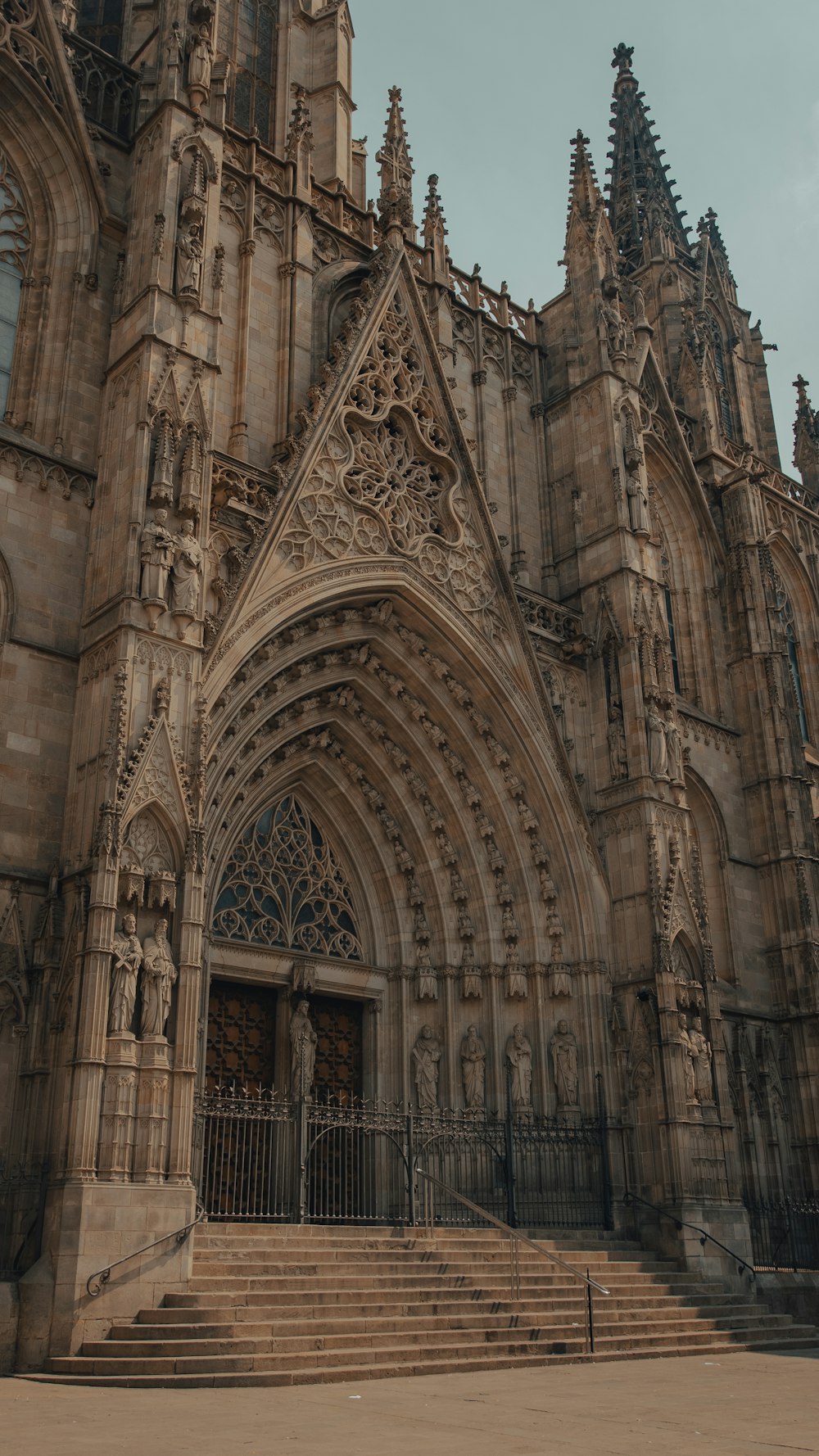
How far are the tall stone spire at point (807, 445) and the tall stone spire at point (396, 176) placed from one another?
1368 centimetres

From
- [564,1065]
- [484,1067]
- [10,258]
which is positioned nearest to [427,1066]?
[484,1067]

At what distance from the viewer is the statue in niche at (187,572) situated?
14.6m

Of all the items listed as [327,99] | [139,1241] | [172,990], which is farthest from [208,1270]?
[327,99]

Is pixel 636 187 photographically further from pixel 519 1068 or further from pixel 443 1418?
pixel 443 1418

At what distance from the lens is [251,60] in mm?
24609

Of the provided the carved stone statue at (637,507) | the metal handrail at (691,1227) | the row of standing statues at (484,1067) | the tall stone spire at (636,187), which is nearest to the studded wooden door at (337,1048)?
the row of standing statues at (484,1067)

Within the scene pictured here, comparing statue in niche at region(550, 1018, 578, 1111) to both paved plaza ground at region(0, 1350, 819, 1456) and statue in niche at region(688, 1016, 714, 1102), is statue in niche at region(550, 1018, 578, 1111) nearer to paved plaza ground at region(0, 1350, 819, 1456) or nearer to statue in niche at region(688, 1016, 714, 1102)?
statue in niche at region(688, 1016, 714, 1102)

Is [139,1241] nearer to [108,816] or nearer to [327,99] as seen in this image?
[108,816]

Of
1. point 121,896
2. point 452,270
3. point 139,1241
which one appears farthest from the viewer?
point 452,270

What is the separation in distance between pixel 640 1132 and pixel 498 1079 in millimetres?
2029

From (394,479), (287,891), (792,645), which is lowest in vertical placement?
(287,891)

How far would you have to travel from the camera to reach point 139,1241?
11.8 meters

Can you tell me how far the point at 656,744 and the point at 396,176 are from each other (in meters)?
10.7

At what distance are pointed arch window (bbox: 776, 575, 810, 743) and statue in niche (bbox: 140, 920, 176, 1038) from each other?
679 inches
